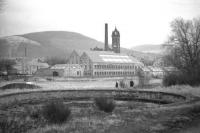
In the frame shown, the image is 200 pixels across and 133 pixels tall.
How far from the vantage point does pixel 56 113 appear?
9844 millimetres

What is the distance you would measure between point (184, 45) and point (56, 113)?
2757cm

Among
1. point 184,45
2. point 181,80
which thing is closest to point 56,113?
point 181,80

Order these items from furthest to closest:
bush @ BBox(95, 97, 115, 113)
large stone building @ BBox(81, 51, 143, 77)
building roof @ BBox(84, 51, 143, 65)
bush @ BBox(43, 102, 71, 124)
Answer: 1. building roof @ BBox(84, 51, 143, 65)
2. large stone building @ BBox(81, 51, 143, 77)
3. bush @ BBox(95, 97, 115, 113)
4. bush @ BBox(43, 102, 71, 124)

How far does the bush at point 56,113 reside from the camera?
9.74 m

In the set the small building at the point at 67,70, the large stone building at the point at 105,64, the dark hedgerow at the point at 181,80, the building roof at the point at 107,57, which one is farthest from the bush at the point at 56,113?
the building roof at the point at 107,57

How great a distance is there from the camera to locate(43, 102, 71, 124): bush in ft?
32.0

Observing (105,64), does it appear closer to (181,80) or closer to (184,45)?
(184,45)

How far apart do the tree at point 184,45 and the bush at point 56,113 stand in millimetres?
23805

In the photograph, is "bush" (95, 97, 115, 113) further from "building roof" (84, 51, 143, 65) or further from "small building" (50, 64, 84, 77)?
"building roof" (84, 51, 143, 65)

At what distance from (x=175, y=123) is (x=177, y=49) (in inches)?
997

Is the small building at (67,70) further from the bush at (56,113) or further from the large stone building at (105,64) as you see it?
the bush at (56,113)

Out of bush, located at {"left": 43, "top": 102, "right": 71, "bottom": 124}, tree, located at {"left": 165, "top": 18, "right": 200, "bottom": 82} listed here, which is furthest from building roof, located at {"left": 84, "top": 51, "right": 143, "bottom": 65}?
bush, located at {"left": 43, "top": 102, "right": 71, "bottom": 124}

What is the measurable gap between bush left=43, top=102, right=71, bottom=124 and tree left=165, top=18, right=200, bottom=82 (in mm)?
23805

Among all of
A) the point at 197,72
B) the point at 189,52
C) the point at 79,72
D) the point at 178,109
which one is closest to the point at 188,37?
the point at 189,52
